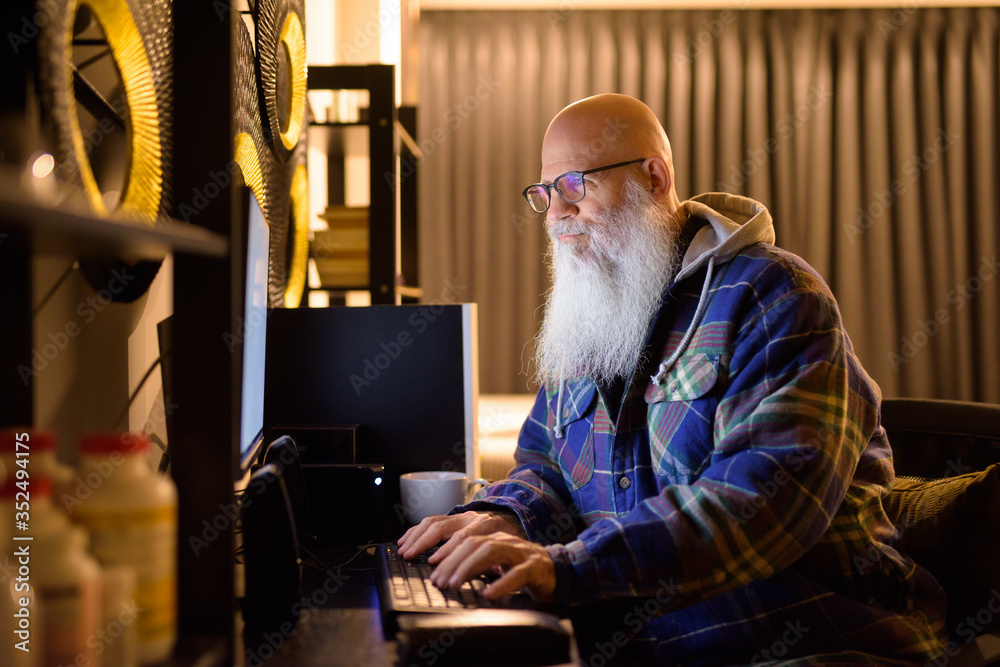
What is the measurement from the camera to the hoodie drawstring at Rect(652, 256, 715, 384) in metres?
1.25

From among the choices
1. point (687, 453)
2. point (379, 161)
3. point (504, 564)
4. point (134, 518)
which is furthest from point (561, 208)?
point (134, 518)

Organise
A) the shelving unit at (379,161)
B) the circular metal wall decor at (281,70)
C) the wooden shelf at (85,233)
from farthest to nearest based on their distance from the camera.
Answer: the shelving unit at (379,161), the circular metal wall decor at (281,70), the wooden shelf at (85,233)

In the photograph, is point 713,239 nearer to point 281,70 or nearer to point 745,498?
point 745,498

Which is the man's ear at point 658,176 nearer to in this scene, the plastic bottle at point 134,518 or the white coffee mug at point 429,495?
the white coffee mug at point 429,495

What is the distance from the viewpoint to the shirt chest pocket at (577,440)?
53.6 inches

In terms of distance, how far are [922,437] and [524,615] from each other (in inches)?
41.3

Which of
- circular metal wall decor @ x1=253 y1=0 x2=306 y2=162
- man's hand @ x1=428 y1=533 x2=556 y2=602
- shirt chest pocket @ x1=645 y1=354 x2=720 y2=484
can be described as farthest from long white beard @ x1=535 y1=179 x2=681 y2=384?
circular metal wall decor @ x1=253 y1=0 x2=306 y2=162

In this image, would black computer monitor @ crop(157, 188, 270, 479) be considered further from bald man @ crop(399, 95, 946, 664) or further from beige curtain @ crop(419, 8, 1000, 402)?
beige curtain @ crop(419, 8, 1000, 402)

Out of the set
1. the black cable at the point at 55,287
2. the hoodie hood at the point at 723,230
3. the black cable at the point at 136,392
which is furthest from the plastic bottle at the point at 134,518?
the hoodie hood at the point at 723,230

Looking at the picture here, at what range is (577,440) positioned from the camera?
139cm

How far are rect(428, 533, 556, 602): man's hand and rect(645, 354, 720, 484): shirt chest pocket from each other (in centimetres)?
34

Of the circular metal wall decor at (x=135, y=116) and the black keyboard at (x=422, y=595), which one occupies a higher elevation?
the circular metal wall decor at (x=135, y=116)

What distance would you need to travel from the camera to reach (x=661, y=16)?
13.3ft

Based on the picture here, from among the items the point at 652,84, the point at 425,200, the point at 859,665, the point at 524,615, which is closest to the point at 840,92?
the point at 652,84
